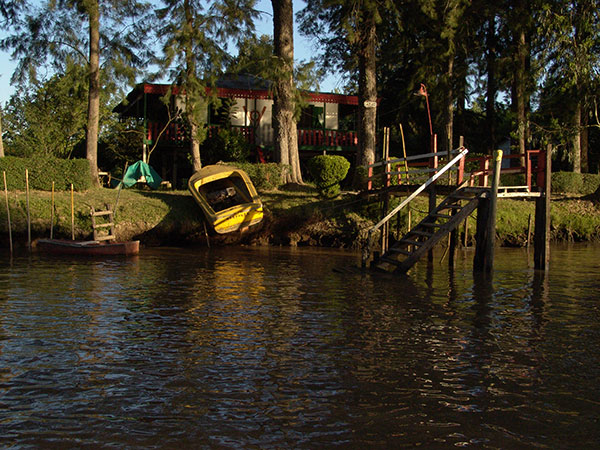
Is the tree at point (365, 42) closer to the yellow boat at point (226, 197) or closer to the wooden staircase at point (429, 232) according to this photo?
the yellow boat at point (226, 197)

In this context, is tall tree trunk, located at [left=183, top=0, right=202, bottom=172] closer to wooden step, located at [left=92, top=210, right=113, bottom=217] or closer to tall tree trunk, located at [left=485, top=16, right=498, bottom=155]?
wooden step, located at [left=92, top=210, right=113, bottom=217]

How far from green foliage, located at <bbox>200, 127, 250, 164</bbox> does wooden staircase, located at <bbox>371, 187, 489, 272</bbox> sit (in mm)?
13238

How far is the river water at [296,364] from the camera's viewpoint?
5.70 metres

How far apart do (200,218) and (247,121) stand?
10618mm

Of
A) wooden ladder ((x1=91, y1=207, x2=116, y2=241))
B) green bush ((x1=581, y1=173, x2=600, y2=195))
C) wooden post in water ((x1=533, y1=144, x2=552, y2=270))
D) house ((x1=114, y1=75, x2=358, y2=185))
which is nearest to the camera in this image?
wooden post in water ((x1=533, y1=144, x2=552, y2=270))

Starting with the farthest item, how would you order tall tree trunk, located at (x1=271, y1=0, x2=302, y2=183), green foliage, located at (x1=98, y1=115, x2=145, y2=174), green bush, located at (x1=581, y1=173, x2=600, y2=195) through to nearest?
green foliage, located at (x1=98, y1=115, x2=145, y2=174) → green bush, located at (x1=581, y1=173, x2=600, y2=195) → tall tree trunk, located at (x1=271, y1=0, x2=302, y2=183)

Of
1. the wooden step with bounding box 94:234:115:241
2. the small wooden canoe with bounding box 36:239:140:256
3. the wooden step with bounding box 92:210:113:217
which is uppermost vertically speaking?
the wooden step with bounding box 92:210:113:217

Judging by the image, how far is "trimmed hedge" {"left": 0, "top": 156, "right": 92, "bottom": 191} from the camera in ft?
73.8

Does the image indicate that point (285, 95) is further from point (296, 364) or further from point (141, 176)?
point (296, 364)

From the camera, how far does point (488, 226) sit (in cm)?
1523

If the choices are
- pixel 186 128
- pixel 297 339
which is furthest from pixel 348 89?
pixel 297 339

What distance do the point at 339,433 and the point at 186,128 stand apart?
24.8 meters

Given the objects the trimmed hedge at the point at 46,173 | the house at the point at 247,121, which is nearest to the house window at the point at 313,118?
the house at the point at 247,121

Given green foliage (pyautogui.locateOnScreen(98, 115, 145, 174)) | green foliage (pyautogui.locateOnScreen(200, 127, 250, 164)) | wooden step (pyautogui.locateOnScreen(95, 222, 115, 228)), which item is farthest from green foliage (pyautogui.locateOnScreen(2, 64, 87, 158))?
wooden step (pyautogui.locateOnScreen(95, 222, 115, 228))
